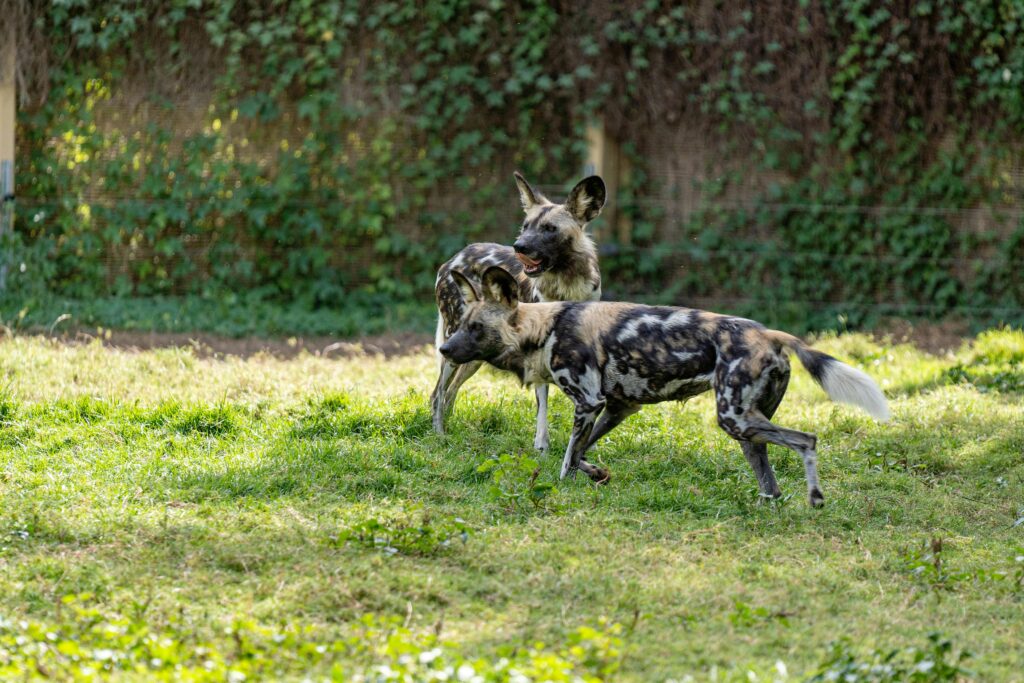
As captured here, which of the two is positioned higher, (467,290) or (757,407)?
(467,290)

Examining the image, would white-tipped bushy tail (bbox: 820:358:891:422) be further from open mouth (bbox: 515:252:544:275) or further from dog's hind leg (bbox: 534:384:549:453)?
open mouth (bbox: 515:252:544:275)

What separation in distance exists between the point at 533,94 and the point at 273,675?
792cm

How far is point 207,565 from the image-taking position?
13.6 ft

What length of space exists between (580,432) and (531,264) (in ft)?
4.02

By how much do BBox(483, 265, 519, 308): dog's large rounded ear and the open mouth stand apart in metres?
0.81

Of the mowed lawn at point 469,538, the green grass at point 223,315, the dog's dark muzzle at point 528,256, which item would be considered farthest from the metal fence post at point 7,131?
the dog's dark muzzle at point 528,256

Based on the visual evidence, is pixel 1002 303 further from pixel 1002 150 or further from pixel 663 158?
pixel 663 158

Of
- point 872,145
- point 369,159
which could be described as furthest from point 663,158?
point 369,159

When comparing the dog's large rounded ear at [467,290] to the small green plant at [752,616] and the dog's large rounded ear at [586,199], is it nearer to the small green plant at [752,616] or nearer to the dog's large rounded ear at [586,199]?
the dog's large rounded ear at [586,199]

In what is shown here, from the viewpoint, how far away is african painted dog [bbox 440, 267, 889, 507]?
495 centimetres

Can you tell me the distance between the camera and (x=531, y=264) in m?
6.23

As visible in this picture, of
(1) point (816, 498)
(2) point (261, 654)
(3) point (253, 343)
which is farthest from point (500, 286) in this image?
(3) point (253, 343)

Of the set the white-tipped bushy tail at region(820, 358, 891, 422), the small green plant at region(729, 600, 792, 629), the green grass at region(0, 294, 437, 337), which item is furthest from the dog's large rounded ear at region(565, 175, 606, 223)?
the green grass at region(0, 294, 437, 337)

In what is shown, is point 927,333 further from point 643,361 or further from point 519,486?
point 519,486
